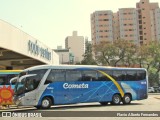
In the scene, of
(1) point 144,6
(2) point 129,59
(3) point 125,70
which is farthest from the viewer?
(1) point 144,6

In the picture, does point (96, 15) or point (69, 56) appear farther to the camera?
point (96, 15)

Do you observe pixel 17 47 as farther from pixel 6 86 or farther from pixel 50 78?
pixel 50 78

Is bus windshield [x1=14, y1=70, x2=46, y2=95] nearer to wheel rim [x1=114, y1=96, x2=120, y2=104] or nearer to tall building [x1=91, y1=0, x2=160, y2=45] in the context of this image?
wheel rim [x1=114, y1=96, x2=120, y2=104]

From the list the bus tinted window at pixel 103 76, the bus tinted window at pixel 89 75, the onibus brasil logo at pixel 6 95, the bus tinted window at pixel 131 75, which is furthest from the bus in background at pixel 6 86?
the bus tinted window at pixel 131 75

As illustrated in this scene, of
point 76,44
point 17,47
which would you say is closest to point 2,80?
point 17,47

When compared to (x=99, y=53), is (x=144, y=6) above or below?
above

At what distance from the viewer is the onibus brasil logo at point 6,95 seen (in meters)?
24.4

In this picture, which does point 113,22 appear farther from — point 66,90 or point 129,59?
point 66,90

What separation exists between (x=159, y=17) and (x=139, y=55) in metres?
67.4

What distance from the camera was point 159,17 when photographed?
131 metres

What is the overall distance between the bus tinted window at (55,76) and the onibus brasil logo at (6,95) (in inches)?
151

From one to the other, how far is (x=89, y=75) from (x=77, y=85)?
122 centimetres

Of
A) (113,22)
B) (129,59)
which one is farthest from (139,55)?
Answer: (113,22)

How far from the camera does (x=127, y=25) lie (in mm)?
125312
